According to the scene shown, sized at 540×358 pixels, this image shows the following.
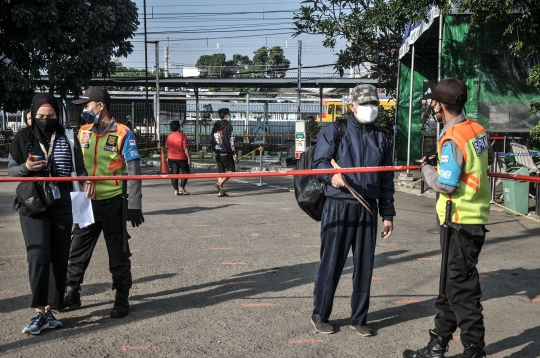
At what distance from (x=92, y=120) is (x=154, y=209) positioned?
6366 mm

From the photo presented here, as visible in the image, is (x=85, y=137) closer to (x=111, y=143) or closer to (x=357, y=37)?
(x=111, y=143)

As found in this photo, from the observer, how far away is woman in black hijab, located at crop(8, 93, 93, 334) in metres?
4.90

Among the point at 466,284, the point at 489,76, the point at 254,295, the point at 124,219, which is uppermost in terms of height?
the point at 489,76

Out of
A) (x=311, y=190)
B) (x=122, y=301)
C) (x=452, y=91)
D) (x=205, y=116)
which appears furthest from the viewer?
(x=205, y=116)

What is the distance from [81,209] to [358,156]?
223 centimetres

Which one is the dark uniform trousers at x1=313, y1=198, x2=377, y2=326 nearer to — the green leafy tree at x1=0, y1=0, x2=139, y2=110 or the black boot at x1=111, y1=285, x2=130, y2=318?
the black boot at x1=111, y1=285, x2=130, y2=318

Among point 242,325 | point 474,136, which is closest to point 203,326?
point 242,325

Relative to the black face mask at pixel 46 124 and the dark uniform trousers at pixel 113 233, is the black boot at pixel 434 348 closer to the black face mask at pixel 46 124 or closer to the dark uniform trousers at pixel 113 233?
the dark uniform trousers at pixel 113 233

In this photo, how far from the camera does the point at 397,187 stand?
15.0 metres

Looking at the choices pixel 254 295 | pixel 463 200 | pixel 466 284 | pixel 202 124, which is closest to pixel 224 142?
pixel 254 295

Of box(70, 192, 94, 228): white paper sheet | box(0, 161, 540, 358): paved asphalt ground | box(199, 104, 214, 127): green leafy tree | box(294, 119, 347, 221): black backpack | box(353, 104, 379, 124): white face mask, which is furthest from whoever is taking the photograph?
box(199, 104, 214, 127): green leafy tree

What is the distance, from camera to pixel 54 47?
23.1 meters

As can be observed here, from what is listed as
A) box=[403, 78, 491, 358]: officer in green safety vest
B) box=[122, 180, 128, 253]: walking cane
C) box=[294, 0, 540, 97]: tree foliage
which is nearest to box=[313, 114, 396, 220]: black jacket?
box=[403, 78, 491, 358]: officer in green safety vest

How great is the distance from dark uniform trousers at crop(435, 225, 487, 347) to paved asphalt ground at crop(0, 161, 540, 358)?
0.56m
